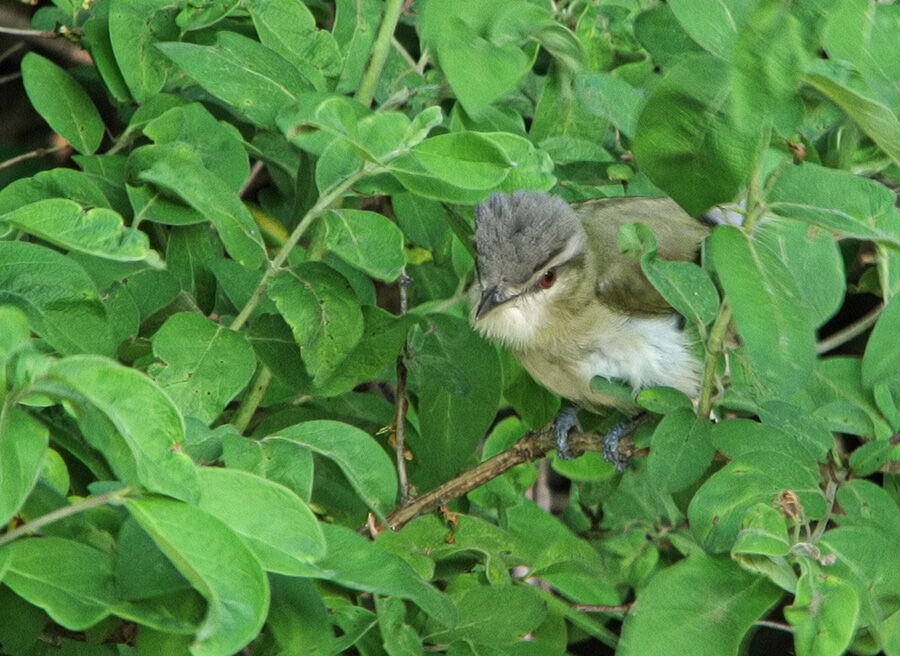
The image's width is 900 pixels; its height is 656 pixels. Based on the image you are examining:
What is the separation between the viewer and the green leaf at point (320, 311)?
1835mm

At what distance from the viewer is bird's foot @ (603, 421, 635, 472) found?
2.27 m

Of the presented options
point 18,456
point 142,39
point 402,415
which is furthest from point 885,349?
point 142,39

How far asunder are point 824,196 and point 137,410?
81 cm

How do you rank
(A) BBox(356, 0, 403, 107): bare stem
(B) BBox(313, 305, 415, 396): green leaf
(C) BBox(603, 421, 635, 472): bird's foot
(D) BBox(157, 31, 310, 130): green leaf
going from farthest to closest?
(C) BBox(603, 421, 635, 472): bird's foot → (A) BBox(356, 0, 403, 107): bare stem → (B) BBox(313, 305, 415, 396): green leaf → (D) BBox(157, 31, 310, 130): green leaf

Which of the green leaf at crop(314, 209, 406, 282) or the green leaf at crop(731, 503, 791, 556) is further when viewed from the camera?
the green leaf at crop(314, 209, 406, 282)

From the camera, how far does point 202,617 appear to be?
1377mm

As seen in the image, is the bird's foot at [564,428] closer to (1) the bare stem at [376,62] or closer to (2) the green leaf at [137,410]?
(1) the bare stem at [376,62]

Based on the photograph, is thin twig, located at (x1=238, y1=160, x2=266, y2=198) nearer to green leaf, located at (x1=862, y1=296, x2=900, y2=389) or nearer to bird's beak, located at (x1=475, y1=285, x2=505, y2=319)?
bird's beak, located at (x1=475, y1=285, x2=505, y2=319)

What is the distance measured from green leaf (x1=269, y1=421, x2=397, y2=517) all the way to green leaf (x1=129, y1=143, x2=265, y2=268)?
30 centimetres

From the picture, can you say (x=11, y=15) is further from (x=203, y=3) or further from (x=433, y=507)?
(x=433, y=507)

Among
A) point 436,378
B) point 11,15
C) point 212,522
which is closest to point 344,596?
point 436,378

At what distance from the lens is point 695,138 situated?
133 centimetres

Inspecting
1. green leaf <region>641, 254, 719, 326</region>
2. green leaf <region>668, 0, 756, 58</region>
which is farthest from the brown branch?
green leaf <region>668, 0, 756, 58</region>

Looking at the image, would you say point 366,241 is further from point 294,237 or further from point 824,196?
point 824,196
